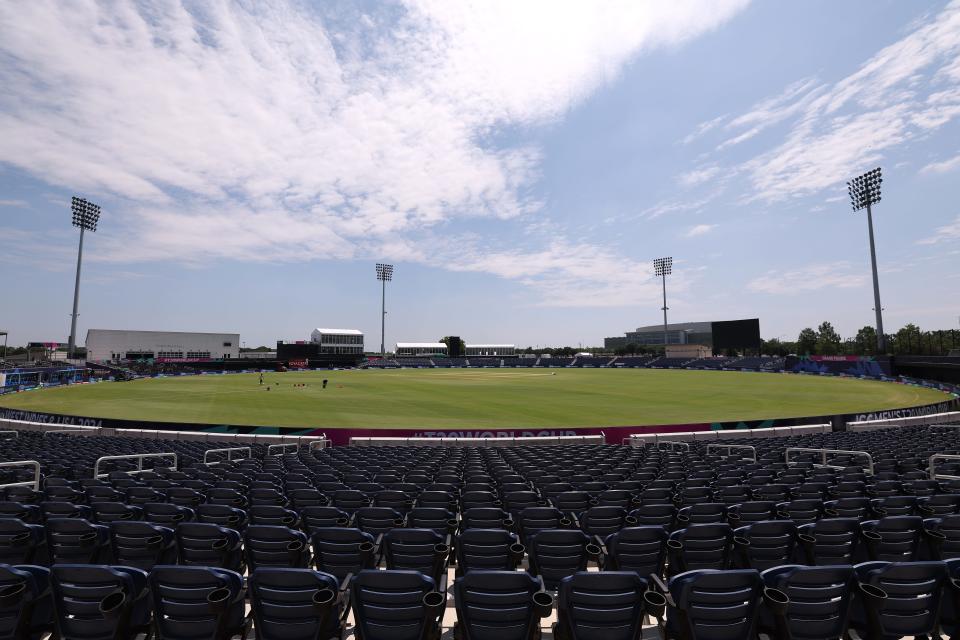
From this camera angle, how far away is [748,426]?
26969 millimetres

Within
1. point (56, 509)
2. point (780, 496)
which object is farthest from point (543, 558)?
point (56, 509)

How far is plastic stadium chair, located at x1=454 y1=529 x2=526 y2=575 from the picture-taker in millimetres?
5402

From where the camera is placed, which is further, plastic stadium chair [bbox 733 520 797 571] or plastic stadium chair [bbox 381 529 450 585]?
plastic stadium chair [bbox 733 520 797 571]

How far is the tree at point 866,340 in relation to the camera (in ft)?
468

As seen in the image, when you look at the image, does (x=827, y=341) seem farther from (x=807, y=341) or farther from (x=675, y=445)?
(x=675, y=445)

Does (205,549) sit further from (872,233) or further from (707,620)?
(872,233)

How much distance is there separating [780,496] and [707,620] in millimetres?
6104

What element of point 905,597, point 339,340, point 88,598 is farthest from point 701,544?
point 339,340

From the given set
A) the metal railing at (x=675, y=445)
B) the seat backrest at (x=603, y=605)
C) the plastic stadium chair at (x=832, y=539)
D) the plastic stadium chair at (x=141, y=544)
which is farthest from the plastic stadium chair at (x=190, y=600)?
the metal railing at (x=675, y=445)

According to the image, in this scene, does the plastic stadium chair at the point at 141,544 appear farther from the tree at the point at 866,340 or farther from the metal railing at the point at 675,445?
the tree at the point at 866,340

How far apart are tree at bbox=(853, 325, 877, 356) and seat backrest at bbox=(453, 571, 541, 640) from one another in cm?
17815

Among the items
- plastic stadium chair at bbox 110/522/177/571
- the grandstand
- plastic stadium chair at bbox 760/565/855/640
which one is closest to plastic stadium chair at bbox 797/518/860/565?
the grandstand

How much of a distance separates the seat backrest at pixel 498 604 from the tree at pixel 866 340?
17815 cm

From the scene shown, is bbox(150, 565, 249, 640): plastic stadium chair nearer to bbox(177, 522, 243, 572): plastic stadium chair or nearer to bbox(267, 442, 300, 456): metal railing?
bbox(177, 522, 243, 572): plastic stadium chair
